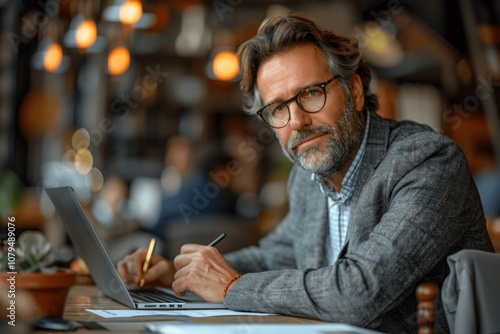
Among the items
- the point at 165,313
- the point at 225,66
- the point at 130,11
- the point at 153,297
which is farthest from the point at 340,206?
the point at 225,66

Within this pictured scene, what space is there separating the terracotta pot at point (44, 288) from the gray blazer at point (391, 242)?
38 cm

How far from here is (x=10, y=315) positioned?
1.35m

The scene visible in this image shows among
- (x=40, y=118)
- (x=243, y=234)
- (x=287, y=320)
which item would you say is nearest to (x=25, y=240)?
(x=287, y=320)

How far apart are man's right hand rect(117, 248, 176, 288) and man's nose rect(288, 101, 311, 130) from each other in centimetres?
55

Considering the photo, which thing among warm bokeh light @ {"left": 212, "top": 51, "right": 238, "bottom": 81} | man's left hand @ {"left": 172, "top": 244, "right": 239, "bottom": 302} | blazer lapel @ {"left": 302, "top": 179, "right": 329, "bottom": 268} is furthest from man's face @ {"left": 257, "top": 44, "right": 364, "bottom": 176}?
warm bokeh light @ {"left": 212, "top": 51, "right": 238, "bottom": 81}

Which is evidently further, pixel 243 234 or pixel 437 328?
pixel 243 234

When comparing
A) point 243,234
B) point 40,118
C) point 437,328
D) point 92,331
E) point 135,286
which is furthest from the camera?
point 40,118

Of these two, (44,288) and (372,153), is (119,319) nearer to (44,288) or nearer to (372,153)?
(44,288)

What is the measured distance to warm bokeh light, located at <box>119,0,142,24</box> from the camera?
4.29 meters

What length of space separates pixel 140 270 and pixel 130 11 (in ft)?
8.65

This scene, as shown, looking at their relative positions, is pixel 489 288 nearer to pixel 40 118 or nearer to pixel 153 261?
pixel 153 261

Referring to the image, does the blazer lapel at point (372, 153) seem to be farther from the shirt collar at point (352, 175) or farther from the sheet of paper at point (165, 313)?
the sheet of paper at point (165, 313)

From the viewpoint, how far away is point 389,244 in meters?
1.44

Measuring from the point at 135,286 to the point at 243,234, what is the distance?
1.83m
